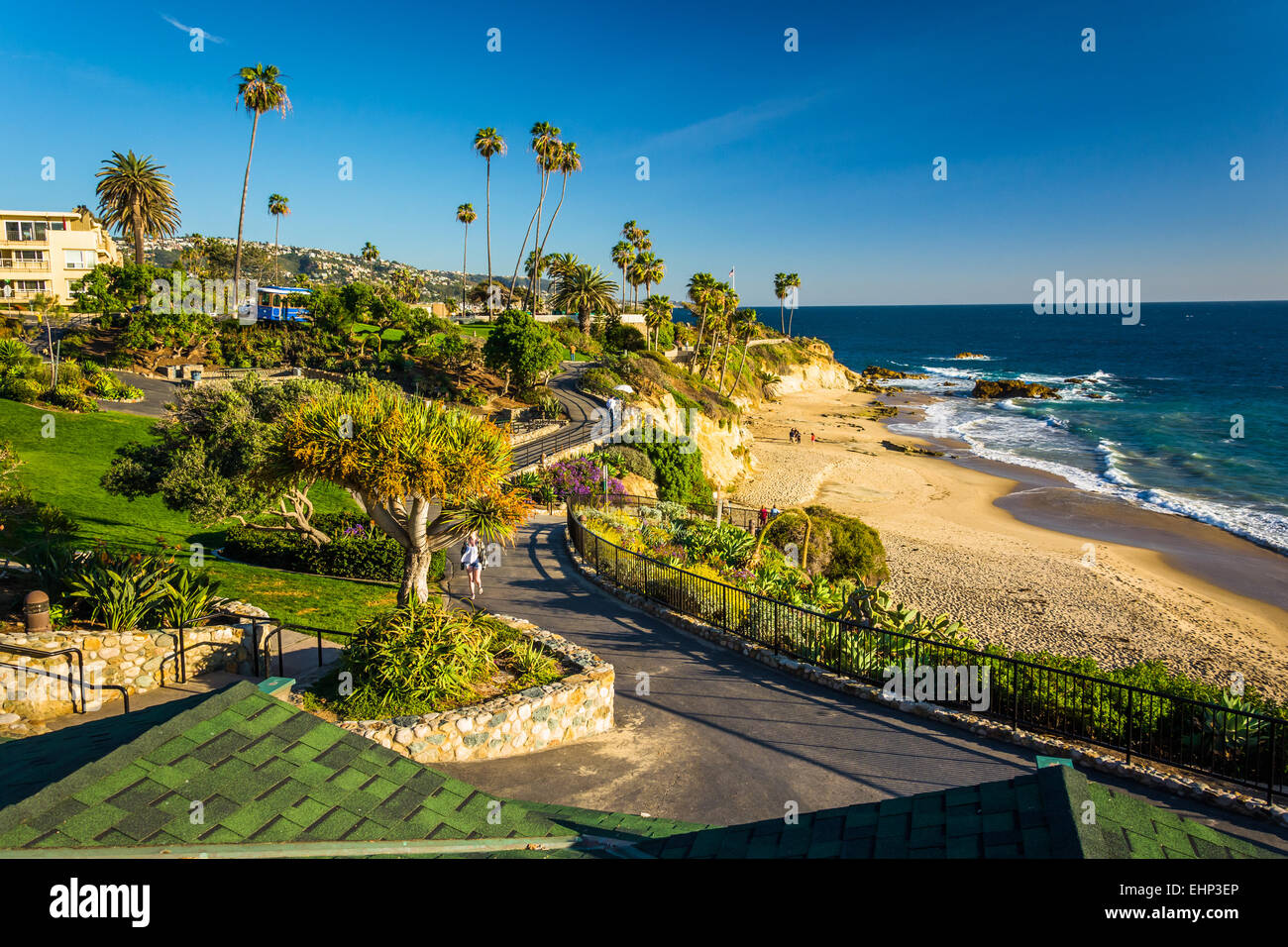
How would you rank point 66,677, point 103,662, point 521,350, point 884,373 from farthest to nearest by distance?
point 884,373, point 521,350, point 103,662, point 66,677

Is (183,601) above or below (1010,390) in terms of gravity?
below

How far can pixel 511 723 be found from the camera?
1123 cm

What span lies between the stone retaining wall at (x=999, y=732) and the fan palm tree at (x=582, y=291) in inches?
2337

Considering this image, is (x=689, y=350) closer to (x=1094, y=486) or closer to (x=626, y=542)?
(x=1094, y=486)

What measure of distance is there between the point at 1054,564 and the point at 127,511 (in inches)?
1386

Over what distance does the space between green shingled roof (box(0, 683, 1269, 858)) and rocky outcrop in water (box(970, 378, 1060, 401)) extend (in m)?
99.6

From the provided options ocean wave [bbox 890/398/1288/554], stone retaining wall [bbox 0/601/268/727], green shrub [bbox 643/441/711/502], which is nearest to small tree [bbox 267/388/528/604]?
stone retaining wall [bbox 0/601/268/727]

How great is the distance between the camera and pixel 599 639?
641 inches

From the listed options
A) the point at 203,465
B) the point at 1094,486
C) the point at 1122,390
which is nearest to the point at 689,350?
the point at 1094,486

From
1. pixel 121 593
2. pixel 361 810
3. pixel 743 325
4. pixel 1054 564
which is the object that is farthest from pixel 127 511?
pixel 743 325

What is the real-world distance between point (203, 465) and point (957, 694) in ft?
57.0

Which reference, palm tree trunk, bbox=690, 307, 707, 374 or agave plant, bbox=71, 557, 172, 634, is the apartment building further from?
agave plant, bbox=71, 557, 172, 634

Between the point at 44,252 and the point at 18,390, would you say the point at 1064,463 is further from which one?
the point at 44,252

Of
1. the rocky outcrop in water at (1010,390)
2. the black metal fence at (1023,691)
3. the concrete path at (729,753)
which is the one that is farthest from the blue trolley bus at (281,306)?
the rocky outcrop in water at (1010,390)
